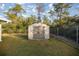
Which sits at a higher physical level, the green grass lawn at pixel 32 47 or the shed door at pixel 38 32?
the shed door at pixel 38 32

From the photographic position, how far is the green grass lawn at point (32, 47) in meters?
2.69

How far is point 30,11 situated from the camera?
271 cm

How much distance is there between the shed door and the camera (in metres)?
2.72

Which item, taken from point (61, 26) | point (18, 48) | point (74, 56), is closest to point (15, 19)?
point (18, 48)

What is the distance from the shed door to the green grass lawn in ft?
0.19

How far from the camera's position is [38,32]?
2.72m

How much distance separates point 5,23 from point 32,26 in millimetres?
310

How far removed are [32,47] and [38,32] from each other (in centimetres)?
18

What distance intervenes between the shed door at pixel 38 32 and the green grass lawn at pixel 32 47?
0.19ft

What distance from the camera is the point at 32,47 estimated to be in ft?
8.87

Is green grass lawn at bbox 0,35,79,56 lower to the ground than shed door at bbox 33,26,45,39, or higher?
lower

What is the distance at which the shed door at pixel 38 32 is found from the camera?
2717 millimetres

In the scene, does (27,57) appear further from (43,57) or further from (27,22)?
(27,22)

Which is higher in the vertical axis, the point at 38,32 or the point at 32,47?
the point at 38,32
